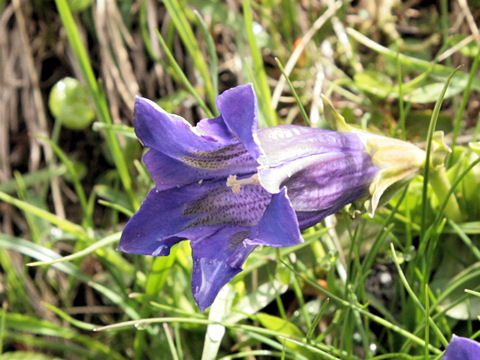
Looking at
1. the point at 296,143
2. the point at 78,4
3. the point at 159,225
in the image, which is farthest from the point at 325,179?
the point at 78,4

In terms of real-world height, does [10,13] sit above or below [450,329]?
above

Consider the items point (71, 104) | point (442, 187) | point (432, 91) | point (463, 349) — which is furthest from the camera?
point (71, 104)

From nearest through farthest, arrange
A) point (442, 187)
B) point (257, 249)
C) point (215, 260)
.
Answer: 1. point (215, 260)
2. point (442, 187)
3. point (257, 249)

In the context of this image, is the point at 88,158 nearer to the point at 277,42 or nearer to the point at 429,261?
the point at 277,42

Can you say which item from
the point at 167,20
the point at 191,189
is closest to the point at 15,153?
the point at 167,20

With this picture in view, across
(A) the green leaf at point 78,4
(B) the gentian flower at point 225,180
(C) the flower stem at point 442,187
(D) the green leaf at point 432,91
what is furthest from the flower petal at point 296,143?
(A) the green leaf at point 78,4

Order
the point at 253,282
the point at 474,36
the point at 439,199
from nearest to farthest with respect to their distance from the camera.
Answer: the point at 439,199 < the point at 253,282 < the point at 474,36

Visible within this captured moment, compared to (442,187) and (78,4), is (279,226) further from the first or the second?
(78,4)
